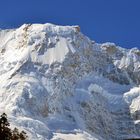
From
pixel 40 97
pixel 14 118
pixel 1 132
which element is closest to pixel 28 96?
pixel 40 97

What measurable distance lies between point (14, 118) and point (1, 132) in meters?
136

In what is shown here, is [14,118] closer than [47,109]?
Yes

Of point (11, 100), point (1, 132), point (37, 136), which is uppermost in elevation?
point (11, 100)

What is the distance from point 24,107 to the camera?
193 meters

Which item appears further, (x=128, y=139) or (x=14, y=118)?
(x=128, y=139)

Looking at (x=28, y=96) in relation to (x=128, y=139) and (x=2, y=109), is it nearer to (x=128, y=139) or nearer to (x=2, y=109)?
(x=2, y=109)

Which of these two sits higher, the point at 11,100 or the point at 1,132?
the point at 11,100

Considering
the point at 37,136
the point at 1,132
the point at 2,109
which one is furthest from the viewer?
the point at 2,109

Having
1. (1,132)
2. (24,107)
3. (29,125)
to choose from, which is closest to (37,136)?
(29,125)

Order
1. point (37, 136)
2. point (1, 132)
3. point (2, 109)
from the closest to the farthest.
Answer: point (1, 132)
point (37, 136)
point (2, 109)

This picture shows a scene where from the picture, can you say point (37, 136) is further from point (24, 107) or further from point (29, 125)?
point (24, 107)

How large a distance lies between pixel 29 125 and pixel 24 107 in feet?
45.5

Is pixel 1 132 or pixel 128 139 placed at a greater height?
pixel 128 139

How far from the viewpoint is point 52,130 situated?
186250 millimetres
